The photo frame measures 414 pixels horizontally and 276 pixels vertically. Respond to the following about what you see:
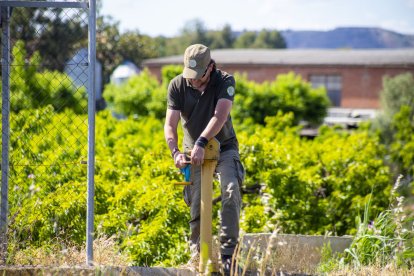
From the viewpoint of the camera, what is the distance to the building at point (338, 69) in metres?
49.8

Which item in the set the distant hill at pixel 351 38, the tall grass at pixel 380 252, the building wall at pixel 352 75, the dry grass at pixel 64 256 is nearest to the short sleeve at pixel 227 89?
the dry grass at pixel 64 256

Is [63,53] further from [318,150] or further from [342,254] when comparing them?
[342,254]

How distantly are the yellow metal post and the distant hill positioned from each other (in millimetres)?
45664

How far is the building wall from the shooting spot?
49562 millimetres

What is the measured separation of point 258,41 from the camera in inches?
4336

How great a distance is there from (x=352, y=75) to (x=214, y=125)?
46.6 m

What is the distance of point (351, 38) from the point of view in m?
74.8

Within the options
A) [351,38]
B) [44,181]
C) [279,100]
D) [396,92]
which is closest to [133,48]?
[396,92]

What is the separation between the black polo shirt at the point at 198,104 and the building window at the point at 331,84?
153 ft

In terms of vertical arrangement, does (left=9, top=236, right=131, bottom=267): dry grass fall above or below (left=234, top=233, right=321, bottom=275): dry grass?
above

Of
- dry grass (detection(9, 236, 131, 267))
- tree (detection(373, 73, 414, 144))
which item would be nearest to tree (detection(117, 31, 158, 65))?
tree (detection(373, 73, 414, 144))

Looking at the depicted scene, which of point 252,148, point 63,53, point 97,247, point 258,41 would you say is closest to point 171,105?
point 97,247

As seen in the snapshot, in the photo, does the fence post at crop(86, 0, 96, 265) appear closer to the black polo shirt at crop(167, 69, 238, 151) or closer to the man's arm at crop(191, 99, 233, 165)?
the black polo shirt at crop(167, 69, 238, 151)

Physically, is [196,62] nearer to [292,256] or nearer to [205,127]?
[205,127]
